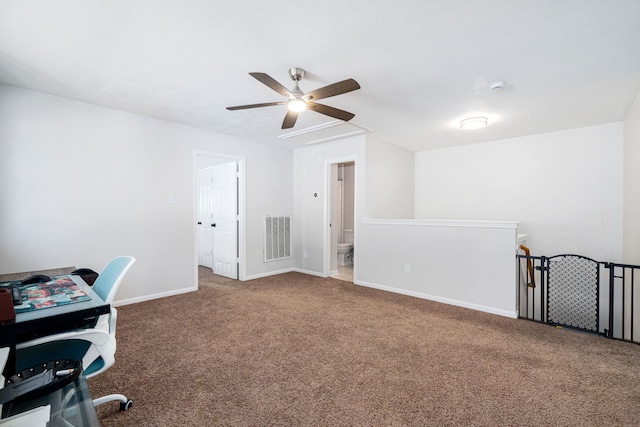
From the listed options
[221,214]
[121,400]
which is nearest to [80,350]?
[121,400]

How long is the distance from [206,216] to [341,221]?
296 centimetres

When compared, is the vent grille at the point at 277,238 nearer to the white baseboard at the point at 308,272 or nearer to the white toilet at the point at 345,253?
the white baseboard at the point at 308,272

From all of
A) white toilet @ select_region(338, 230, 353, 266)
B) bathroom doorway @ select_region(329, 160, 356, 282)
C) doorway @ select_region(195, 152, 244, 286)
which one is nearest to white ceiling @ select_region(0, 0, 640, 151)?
doorway @ select_region(195, 152, 244, 286)

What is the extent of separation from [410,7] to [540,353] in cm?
276

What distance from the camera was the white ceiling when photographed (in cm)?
179

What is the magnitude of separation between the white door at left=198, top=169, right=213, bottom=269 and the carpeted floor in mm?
2350

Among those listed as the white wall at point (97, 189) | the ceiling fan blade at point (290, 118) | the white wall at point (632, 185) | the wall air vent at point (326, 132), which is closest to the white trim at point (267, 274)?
the white wall at point (97, 189)

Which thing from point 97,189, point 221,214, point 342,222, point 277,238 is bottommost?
point 277,238

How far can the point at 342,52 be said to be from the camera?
2219 millimetres

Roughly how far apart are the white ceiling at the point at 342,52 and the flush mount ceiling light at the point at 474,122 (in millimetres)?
130

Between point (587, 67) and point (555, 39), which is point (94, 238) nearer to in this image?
point (555, 39)

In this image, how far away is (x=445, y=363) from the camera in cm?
230

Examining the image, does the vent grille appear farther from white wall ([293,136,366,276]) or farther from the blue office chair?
the blue office chair

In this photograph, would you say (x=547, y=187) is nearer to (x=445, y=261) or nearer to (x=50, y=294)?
(x=445, y=261)
